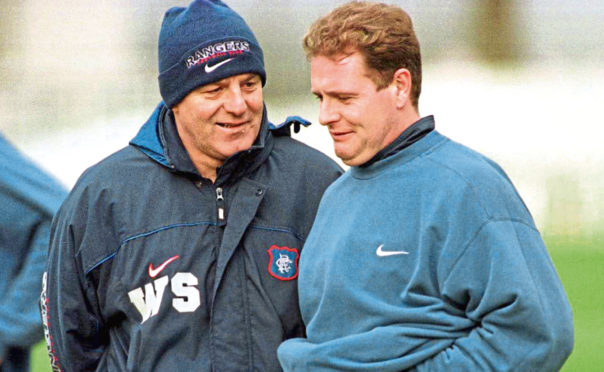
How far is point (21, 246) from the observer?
2906 mm

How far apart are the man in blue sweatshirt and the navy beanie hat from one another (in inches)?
13.6

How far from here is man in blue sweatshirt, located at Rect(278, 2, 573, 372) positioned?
6.90 feet

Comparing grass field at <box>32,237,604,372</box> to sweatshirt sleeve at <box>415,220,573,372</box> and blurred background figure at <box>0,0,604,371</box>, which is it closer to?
blurred background figure at <box>0,0,604,371</box>

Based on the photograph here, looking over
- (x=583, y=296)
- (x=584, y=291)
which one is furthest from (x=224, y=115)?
(x=584, y=291)

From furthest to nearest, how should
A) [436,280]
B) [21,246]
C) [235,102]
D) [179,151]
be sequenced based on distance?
1. [21,246]
2. [179,151]
3. [235,102]
4. [436,280]

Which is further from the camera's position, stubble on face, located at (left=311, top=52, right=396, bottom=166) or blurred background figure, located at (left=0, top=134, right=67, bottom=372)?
blurred background figure, located at (left=0, top=134, right=67, bottom=372)

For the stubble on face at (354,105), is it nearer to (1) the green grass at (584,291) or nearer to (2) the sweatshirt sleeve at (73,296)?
(2) the sweatshirt sleeve at (73,296)

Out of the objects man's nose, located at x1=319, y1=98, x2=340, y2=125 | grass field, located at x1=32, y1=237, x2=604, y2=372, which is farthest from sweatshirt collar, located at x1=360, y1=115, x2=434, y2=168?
grass field, located at x1=32, y1=237, x2=604, y2=372

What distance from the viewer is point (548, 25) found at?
10219mm

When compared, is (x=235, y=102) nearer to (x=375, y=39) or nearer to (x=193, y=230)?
(x=193, y=230)

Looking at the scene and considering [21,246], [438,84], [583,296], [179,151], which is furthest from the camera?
[438,84]

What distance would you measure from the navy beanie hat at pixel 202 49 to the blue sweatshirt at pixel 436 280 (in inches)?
22.2

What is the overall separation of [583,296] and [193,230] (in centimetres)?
595

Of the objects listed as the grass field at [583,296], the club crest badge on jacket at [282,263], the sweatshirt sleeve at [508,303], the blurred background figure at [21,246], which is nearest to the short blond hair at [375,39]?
the sweatshirt sleeve at [508,303]
